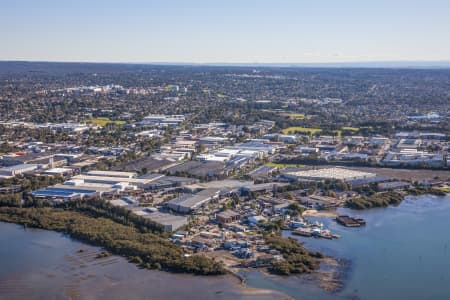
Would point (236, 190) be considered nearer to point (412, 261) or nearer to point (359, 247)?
point (359, 247)

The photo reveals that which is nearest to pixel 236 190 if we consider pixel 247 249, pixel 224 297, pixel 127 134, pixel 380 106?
pixel 247 249

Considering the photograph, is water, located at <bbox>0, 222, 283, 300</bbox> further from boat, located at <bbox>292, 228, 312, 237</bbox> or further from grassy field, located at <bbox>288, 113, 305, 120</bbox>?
grassy field, located at <bbox>288, 113, 305, 120</bbox>

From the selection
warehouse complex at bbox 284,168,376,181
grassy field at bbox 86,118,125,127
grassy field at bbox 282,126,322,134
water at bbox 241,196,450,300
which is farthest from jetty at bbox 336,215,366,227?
grassy field at bbox 86,118,125,127

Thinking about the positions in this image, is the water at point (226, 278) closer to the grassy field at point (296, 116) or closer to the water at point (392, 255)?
the water at point (392, 255)

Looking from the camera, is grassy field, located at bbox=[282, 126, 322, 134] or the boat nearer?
the boat

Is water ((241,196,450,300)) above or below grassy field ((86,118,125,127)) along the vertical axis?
below
